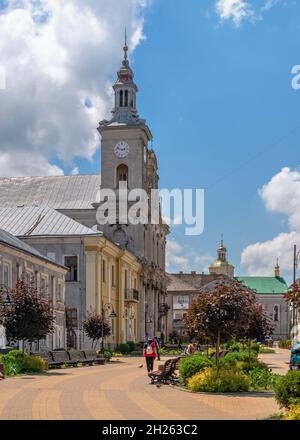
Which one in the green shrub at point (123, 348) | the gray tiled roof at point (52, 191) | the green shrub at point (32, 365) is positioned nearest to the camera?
the green shrub at point (32, 365)

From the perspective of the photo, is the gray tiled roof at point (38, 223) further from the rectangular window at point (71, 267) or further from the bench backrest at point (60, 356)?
the bench backrest at point (60, 356)

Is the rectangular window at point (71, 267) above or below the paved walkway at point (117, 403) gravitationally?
above

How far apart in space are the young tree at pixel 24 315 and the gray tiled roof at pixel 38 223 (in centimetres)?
2504

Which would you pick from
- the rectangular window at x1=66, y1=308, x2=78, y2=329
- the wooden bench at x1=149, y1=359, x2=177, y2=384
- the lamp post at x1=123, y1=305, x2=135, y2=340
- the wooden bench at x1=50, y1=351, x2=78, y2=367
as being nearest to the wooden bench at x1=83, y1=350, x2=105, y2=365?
the wooden bench at x1=50, y1=351, x2=78, y2=367

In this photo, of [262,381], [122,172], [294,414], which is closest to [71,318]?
[122,172]

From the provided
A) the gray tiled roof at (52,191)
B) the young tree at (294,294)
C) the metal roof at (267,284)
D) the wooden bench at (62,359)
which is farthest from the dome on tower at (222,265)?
the young tree at (294,294)

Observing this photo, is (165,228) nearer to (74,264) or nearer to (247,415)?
(74,264)

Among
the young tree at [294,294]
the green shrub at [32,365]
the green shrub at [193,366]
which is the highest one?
the young tree at [294,294]

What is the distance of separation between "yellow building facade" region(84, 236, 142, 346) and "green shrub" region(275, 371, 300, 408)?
122 ft

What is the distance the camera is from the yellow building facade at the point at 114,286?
57062mm

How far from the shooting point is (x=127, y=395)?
20.5 meters

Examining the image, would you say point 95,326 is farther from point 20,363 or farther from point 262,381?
point 262,381

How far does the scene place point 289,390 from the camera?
14.3 meters

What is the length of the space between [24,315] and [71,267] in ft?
88.0
